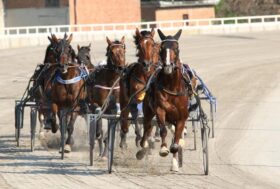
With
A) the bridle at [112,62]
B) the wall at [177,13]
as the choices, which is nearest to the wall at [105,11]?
the wall at [177,13]

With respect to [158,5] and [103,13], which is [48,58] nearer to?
[103,13]

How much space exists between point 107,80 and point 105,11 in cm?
5495

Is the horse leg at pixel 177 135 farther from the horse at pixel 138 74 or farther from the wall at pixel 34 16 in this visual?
the wall at pixel 34 16

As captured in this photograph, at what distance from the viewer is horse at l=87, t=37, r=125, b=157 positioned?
14047mm

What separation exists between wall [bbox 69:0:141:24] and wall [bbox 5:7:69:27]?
1.60 metres

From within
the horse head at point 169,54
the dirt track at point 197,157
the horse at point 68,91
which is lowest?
the dirt track at point 197,157

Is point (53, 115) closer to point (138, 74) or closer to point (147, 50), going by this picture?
point (138, 74)

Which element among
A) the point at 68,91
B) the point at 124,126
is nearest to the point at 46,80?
the point at 68,91

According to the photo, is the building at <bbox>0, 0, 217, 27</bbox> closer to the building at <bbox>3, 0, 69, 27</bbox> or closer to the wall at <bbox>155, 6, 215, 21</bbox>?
the building at <bbox>3, 0, 69, 27</bbox>

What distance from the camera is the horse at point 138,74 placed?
12555mm

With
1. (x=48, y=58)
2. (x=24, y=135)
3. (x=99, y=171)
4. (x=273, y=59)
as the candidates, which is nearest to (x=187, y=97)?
(x=99, y=171)

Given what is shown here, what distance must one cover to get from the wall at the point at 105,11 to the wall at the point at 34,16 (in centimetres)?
160

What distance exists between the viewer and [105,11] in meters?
69.0

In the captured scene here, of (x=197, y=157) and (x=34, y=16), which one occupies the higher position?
(x=34, y=16)
